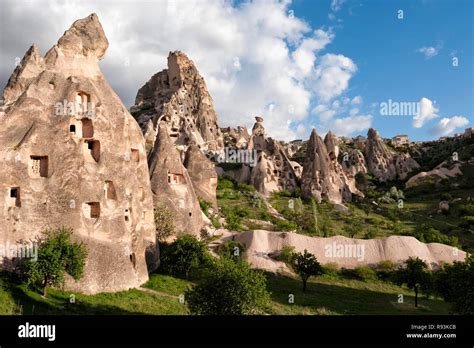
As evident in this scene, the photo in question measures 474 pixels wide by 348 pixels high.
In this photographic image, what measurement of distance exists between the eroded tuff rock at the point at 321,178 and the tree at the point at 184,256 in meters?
40.6

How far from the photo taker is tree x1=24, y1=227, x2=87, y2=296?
21766mm

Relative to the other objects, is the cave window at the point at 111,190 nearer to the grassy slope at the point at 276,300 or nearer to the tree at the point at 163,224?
the grassy slope at the point at 276,300

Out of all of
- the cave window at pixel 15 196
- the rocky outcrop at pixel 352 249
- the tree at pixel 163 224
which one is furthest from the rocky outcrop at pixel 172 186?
the cave window at pixel 15 196

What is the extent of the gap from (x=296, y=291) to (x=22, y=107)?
2456 cm

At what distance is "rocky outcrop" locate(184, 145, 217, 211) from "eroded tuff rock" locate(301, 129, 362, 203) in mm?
24441

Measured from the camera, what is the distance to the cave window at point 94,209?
25672mm

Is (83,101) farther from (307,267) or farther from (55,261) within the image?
(307,267)

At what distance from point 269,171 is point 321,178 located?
9.89m

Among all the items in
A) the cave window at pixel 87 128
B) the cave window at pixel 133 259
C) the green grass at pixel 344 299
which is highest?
the cave window at pixel 87 128

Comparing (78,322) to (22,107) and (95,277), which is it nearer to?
(95,277)

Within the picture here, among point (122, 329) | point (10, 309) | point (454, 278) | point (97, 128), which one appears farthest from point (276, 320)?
point (97, 128)

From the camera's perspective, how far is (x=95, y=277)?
79.4ft

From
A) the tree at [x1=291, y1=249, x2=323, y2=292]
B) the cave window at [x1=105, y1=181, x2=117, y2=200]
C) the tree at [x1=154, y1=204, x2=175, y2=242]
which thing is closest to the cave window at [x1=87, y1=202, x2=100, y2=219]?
the cave window at [x1=105, y1=181, x2=117, y2=200]

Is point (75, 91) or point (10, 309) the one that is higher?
point (75, 91)
